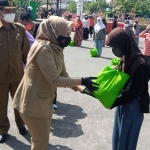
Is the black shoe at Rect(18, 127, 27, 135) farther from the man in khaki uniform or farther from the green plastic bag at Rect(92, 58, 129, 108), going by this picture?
the green plastic bag at Rect(92, 58, 129, 108)

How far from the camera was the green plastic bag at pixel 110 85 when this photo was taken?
2826 millimetres

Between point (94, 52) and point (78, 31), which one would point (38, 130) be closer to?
point (94, 52)

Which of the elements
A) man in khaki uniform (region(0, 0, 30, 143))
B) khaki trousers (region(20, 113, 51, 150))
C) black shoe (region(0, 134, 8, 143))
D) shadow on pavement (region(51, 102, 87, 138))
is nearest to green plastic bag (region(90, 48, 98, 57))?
shadow on pavement (region(51, 102, 87, 138))

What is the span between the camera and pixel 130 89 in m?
2.83

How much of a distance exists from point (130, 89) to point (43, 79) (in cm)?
90

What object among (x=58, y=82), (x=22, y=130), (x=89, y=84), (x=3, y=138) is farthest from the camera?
(x=22, y=130)

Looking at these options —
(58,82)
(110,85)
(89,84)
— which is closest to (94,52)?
(110,85)

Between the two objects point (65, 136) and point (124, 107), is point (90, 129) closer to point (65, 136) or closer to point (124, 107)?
point (65, 136)

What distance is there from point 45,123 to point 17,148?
47.5 inches

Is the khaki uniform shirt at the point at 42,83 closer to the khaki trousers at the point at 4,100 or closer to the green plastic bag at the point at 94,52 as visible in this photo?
the khaki trousers at the point at 4,100

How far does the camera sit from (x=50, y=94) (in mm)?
2822

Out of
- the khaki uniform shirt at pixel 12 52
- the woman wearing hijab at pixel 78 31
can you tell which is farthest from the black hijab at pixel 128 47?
the woman wearing hijab at pixel 78 31

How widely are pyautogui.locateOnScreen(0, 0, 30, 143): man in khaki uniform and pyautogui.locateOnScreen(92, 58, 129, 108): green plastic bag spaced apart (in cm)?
145

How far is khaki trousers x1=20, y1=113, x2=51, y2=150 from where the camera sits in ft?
9.25
